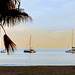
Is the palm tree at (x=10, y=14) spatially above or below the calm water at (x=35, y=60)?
above
